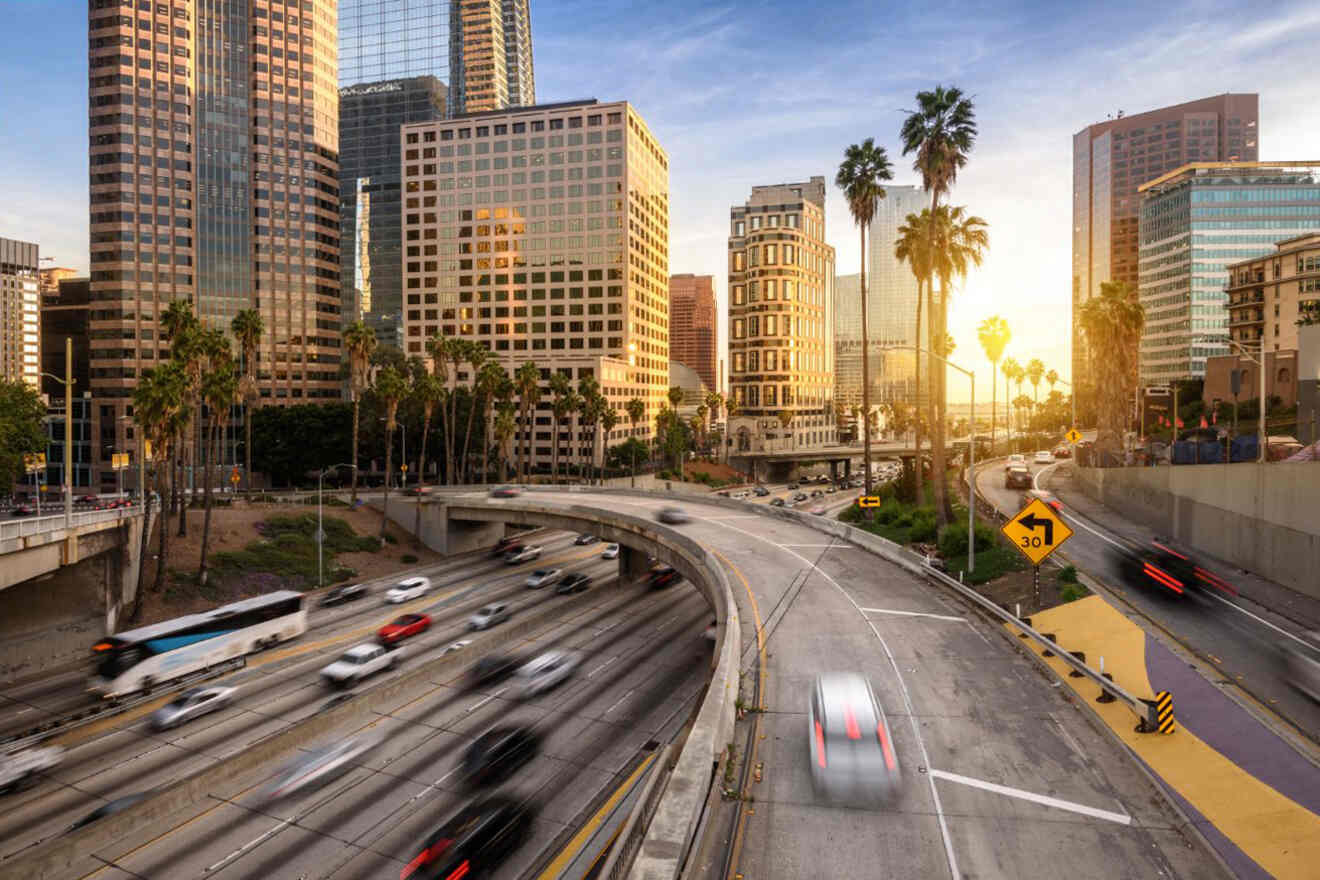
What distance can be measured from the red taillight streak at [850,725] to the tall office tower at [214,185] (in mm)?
139134

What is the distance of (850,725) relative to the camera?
1559cm

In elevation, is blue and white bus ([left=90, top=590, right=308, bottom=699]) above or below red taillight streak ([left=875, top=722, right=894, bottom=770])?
below

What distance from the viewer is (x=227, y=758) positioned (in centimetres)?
2769

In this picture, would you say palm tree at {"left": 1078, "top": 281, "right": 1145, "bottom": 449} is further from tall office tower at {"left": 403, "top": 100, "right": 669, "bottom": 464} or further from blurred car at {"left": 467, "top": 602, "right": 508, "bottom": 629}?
tall office tower at {"left": 403, "top": 100, "right": 669, "bottom": 464}

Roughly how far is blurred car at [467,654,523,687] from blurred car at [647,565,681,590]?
19894mm

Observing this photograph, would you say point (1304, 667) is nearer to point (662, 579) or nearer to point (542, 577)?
point (662, 579)

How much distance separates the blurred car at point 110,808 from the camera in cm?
2378

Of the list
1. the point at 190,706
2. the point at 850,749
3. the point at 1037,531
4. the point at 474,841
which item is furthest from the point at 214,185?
the point at 850,749

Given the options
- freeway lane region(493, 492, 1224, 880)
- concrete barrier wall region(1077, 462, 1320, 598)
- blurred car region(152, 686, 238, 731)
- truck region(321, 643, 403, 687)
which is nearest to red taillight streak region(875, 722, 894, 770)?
freeway lane region(493, 492, 1224, 880)

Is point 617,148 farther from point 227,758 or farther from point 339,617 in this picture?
point 227,758

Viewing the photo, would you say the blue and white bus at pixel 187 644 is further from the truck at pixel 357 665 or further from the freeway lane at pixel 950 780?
the freeway lane at pixel 950 780

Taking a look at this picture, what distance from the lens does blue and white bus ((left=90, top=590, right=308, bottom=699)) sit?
35.0m

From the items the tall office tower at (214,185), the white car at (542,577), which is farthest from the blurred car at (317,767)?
the tall office tower at (214,185)

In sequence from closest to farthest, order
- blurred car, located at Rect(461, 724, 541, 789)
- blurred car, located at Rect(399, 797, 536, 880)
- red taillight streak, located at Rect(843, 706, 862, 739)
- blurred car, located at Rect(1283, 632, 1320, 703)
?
red taillight streak, located at Rect(843, 706, 862, 739)
blurred car, located at Rect(1283, 632, 1320, 703)
blurred car, located at Rect(399, 797, 536, 880)
blurred car, located at Rect(461, 724, 541, 789)
